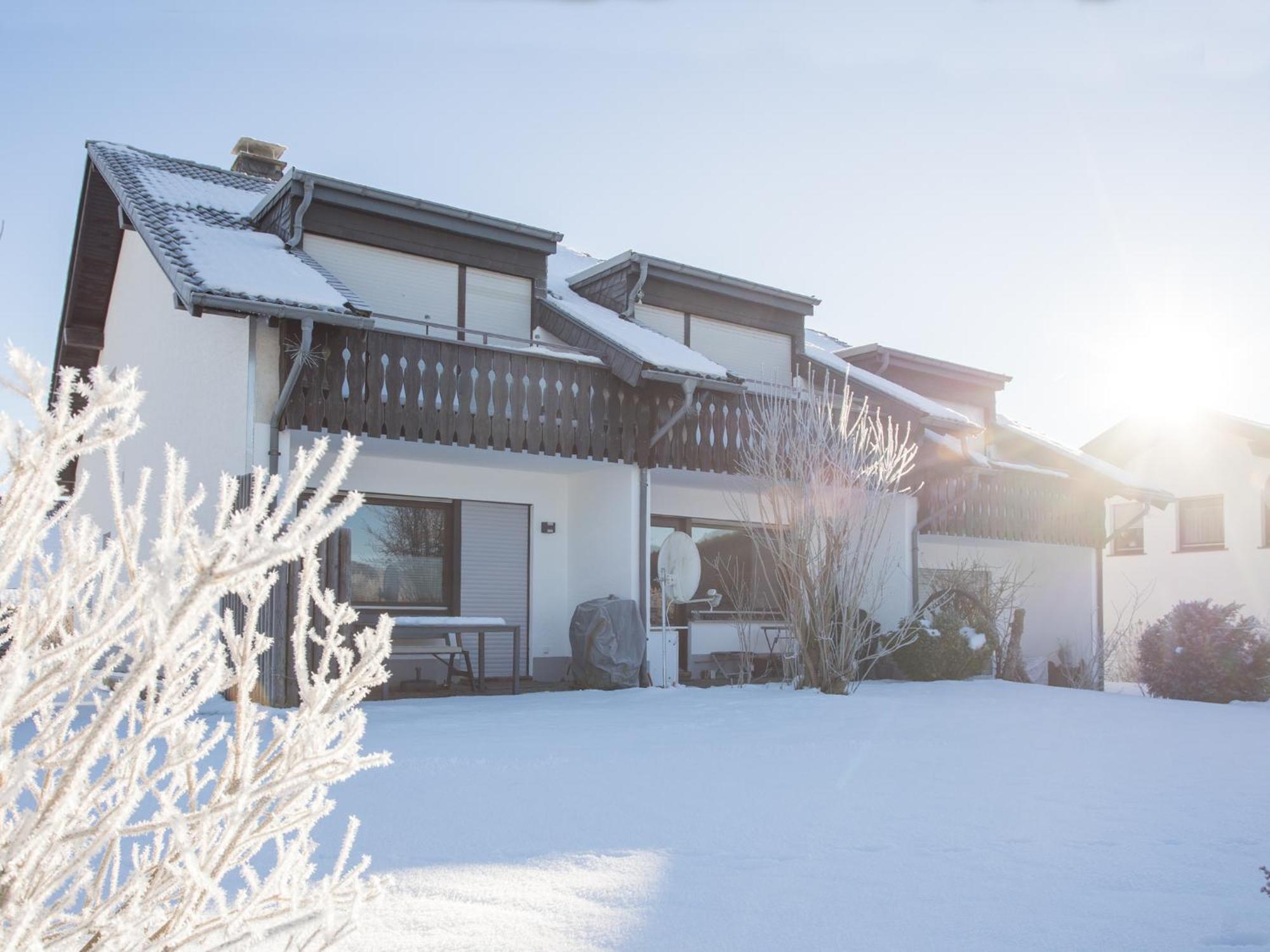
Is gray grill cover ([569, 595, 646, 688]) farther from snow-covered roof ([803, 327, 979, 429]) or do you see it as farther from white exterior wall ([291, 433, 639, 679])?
snow-covered roof ([803, 327, 979, 429])

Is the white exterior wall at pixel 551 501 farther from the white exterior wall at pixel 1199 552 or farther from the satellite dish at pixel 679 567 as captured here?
the white exterior wall at pixel 1199 552

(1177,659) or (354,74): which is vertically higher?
(354,74)

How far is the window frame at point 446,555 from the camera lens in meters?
12.2

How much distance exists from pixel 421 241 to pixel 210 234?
7.26ft

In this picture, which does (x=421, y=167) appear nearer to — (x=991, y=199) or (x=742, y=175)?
(x=742, y=175)

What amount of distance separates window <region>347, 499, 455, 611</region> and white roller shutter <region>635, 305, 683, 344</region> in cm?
369

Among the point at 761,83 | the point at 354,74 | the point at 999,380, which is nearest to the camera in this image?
the point at 354,74

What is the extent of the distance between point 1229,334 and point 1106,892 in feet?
34.2

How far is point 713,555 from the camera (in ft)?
49.4

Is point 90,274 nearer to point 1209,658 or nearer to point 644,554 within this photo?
point 644,554

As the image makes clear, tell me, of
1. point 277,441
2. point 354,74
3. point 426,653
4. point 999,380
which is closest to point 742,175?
point 354,74

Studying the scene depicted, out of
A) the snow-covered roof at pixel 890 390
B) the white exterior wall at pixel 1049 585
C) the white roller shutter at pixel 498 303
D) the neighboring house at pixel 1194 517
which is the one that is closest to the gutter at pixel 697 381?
the snow-covered roof at pixel 890 390

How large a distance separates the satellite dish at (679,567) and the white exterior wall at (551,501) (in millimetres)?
545

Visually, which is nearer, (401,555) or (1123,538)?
(401,555)
